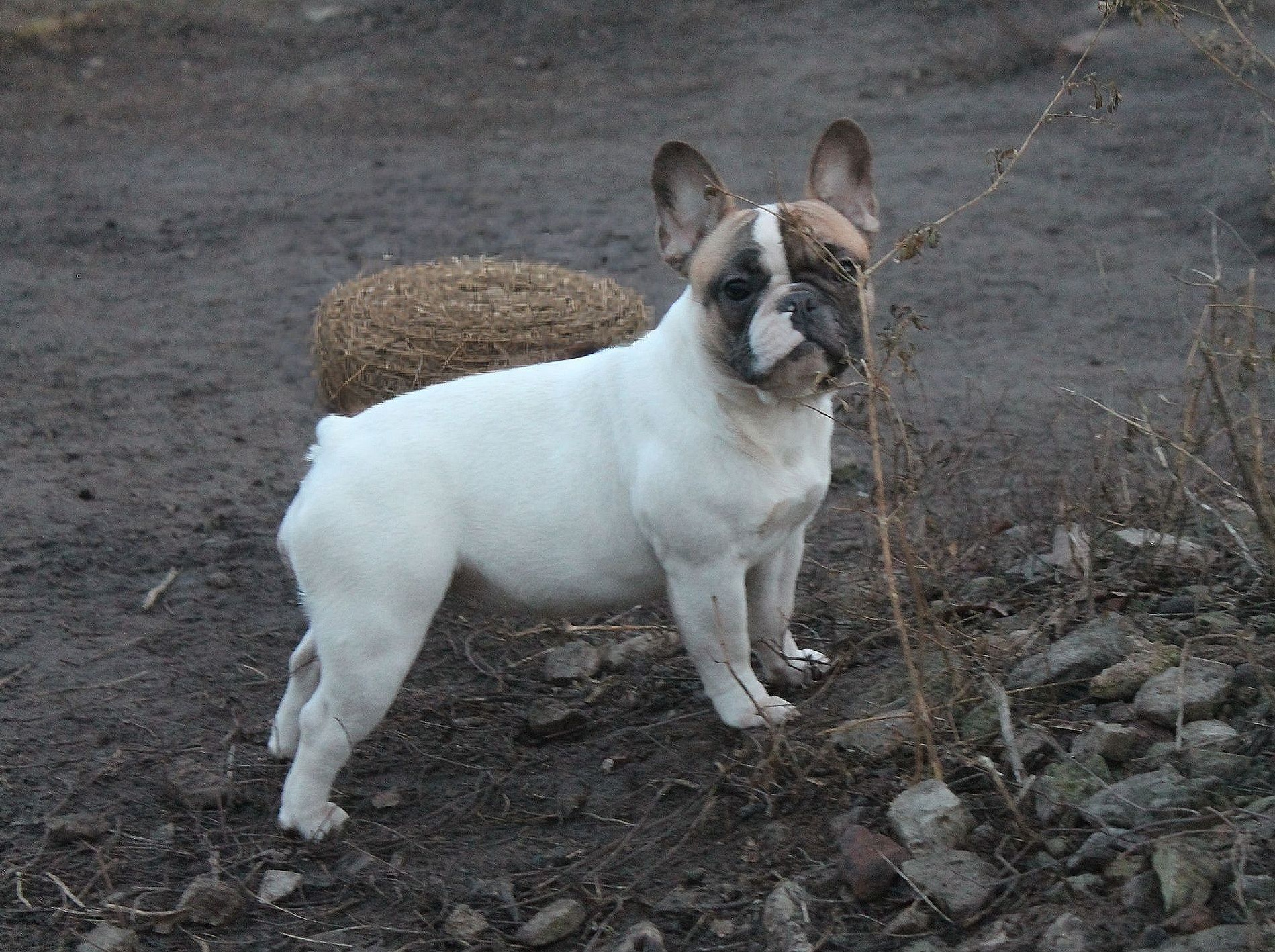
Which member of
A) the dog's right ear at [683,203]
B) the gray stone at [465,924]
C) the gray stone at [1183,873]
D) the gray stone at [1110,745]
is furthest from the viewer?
the dog's right ear at [683,203]

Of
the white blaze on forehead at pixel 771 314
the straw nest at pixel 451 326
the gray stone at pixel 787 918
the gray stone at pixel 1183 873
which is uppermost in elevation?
the white blaze on forehead at pixel 771 314

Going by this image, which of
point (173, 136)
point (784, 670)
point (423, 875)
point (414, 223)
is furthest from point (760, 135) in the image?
point (423, 875)

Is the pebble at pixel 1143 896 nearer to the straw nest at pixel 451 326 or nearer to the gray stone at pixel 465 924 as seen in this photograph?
the gray stone at pixel 465 924

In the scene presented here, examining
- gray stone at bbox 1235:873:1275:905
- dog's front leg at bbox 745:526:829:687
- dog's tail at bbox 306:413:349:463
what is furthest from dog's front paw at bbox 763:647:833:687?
gray stone at bbox 1235:873:1275:905

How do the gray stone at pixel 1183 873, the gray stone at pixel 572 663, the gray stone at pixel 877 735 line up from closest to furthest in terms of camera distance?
the gray stone at pixel 1183 873
the gray stone at pixel 877 735
the gray stone at pixel 572 663

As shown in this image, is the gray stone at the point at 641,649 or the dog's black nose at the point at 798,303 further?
the gray stone at the point at 641,649

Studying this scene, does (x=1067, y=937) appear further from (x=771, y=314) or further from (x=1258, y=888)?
(x=771, y=314)

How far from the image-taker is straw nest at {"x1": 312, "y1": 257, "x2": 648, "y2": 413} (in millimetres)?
5223

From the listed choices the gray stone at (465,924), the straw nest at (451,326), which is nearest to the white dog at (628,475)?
the gray stone at (465,924)

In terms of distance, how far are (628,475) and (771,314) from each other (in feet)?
1.89

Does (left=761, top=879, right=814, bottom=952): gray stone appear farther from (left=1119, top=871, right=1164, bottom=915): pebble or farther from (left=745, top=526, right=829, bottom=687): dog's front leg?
(left=745, top=526, right=829, bottom=687): dog's front leg

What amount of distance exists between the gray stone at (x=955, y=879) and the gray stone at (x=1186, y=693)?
57 centimetres

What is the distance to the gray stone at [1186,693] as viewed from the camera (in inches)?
125

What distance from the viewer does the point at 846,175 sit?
3.75 m
